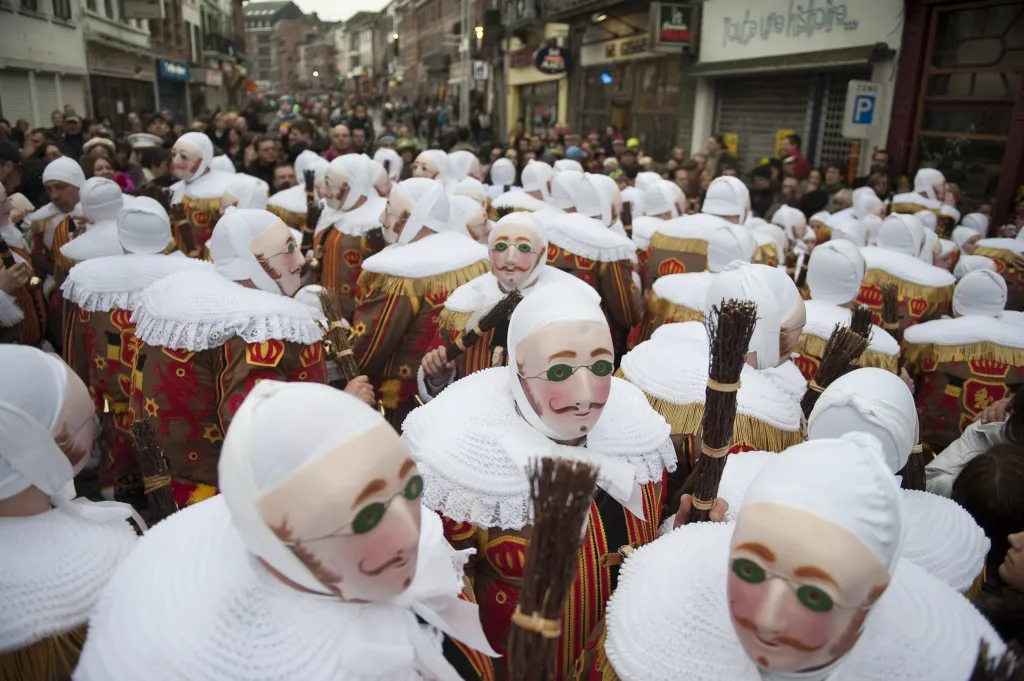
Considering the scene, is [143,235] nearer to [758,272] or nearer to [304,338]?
[304,338]

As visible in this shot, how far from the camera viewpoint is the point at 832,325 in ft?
12.4

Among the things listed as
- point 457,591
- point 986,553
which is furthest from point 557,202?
point 457,591

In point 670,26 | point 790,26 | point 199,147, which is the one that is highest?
point 670,26

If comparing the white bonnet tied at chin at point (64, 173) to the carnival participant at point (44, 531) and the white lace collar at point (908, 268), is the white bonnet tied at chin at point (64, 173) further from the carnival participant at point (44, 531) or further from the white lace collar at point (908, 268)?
the white lace collar at point (908, 268)

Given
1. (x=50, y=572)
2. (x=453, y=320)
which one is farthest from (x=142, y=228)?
(x=50, y=572)

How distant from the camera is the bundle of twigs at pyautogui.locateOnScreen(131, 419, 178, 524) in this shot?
7.18 feet

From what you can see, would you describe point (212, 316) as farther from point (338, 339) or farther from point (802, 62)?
point (802, 62)

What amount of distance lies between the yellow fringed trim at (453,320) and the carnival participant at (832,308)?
177cm

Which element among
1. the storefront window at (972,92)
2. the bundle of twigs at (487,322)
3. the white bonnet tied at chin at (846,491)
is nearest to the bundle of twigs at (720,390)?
the white bonnet tied at chin at (846,491)

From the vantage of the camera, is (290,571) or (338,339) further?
(338,339)

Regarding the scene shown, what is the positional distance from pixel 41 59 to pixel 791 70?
52.1 feet

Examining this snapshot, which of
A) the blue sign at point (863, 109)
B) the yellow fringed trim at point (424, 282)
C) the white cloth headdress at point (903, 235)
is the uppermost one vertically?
the blue sign at point (863, 109)

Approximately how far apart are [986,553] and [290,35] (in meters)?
131

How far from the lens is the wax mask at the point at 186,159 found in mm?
6820
